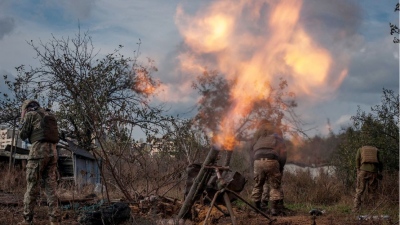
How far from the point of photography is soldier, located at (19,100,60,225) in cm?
868

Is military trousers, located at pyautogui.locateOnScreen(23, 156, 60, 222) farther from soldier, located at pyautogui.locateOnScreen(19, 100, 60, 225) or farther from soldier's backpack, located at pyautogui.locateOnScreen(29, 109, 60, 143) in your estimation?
soldier's backpack, located at pyautogui.locateOnScreen(29, 109, 60, 143)

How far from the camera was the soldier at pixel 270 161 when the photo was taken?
10.0 meters

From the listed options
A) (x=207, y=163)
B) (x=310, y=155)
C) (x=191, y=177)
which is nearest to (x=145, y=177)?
(x=191, y=177)

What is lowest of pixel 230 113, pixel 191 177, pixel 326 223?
pixel 326 223

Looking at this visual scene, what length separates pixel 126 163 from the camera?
12.1 metres

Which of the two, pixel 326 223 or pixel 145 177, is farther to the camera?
pixel 145 177

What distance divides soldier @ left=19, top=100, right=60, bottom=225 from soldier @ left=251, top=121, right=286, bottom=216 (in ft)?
13.5

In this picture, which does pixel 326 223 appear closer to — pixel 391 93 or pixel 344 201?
pixel 344 201

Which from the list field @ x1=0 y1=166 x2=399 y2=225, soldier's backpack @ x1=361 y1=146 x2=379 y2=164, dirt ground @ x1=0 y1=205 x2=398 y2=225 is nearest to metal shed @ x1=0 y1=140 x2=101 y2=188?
field @ x1=0 y1=166 x2=399 y2=225

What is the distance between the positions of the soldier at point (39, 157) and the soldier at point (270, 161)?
13.5ft

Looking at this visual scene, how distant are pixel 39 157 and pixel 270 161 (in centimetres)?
454

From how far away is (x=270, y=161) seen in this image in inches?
403

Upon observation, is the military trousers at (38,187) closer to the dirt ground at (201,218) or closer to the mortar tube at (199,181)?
the dirt ground at (201,218)

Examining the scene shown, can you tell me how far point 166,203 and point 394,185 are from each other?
6.76m
